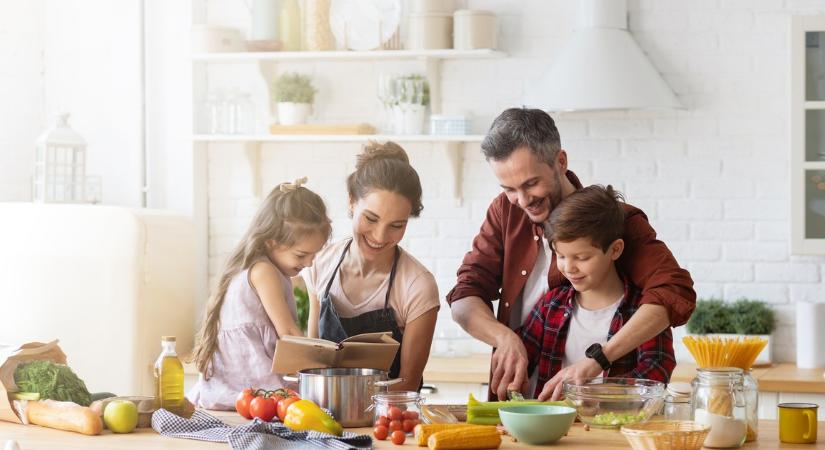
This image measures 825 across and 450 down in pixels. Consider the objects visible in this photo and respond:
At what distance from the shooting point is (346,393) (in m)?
2.65

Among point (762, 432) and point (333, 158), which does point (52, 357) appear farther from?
point (333, 158)

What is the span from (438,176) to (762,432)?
286 centimetres

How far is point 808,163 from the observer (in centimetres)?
478

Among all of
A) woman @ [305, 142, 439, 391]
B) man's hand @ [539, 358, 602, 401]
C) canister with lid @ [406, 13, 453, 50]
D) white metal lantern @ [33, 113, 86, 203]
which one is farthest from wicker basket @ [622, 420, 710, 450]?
white metal lantern @ [33, 113, 86, 203]

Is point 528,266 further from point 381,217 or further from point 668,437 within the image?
point 668,437

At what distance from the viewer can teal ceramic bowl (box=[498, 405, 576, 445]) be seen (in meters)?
2.40

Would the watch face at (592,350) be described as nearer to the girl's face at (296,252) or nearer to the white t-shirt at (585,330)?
the white t-shirt at (585,330)

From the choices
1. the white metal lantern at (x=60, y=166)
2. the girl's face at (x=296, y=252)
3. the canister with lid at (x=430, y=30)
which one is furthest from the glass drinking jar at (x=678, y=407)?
the white metal lantern at (x=60, y=166)

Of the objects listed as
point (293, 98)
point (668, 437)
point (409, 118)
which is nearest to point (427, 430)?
point (668, 437)

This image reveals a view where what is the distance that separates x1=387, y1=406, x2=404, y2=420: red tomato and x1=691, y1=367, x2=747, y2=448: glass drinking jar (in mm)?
667

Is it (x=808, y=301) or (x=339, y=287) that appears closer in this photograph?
(x=339, y=287)

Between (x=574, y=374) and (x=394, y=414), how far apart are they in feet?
1.72

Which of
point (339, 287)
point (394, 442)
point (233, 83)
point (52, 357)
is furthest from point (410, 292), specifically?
point (233, 83)

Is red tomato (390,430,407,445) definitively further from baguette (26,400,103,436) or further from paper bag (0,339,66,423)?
paper bag (0,339,66,423)
